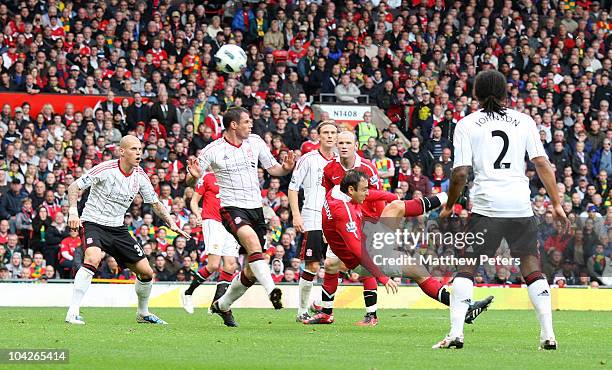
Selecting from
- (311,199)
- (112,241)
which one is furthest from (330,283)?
(112,241)

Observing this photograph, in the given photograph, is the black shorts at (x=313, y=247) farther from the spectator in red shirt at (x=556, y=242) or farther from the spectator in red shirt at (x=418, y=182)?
the spectator in red shirt at (x=418, y=182)

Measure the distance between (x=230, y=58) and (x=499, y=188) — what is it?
17290mm

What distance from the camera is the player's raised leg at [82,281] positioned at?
1400 cm

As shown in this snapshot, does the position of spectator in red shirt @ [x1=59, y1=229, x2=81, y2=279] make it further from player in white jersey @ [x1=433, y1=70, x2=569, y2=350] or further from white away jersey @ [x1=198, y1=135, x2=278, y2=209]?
player in white jersey @ [x1=433, y1=70, x2=569, y2=350]

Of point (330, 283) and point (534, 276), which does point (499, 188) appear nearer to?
point (534, 276)

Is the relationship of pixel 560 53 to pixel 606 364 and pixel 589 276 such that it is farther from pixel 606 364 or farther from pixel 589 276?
pixel 606 364

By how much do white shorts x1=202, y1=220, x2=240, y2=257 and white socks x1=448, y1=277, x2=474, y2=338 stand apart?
775cm

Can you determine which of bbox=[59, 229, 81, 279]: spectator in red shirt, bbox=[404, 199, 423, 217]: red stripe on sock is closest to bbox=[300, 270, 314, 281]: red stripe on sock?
bbox=[404, 199, 423, 217]: red stripe on sock

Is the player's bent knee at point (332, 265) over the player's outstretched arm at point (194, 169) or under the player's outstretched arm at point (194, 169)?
under

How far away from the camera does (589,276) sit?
22.6 m

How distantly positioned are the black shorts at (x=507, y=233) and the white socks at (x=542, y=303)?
28 centimetres

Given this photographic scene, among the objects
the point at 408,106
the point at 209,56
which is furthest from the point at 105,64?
the point at 408,106

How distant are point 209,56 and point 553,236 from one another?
965cm

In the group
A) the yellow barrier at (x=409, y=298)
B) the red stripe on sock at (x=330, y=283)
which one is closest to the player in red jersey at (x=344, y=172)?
the red stripe on sock at (x=330, y=283)
